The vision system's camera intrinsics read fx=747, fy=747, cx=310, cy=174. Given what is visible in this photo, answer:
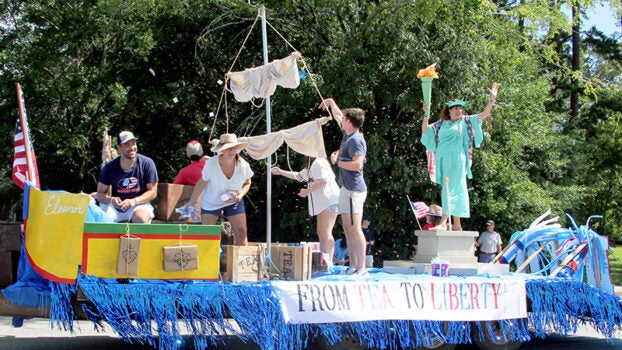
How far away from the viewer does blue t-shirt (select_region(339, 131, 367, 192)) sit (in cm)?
740

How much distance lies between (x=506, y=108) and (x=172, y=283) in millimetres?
10942

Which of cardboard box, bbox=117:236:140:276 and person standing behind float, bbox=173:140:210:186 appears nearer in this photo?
cardboard box, bbox=117:236:140:276

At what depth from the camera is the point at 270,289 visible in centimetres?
625

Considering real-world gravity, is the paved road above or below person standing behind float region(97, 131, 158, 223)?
below

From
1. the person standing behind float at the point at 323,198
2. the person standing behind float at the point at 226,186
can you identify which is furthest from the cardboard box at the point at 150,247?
the person standing behind float at the point at 323,198

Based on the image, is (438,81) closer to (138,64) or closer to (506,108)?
(506,108)

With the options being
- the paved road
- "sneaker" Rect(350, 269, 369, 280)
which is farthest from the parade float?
the paved road

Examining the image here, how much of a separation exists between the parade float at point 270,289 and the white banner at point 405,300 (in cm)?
1

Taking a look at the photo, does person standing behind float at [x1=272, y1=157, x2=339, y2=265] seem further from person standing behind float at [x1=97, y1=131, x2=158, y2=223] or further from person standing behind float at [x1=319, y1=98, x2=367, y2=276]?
person standing behind float at [x1=97, y1=131, x2=158, y2=223]

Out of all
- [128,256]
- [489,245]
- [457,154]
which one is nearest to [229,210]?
[128,256]

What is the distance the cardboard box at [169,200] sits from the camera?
27.2 ft

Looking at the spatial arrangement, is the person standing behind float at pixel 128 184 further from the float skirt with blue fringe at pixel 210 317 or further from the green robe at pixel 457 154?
the green robe at pixel 457 154

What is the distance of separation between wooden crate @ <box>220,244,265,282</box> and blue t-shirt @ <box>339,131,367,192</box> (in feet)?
4.10

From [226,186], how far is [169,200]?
963mm
